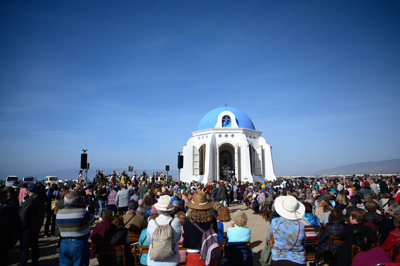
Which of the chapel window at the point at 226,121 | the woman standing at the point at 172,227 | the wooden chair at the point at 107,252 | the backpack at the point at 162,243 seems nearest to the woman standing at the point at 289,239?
the woman standing at the point at 172,227

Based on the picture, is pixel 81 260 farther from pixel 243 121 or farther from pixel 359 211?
pixel 243 121

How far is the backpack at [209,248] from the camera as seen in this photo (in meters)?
3.32

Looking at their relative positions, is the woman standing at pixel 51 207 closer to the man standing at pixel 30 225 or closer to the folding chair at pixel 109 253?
the man standing at pixel 30 225

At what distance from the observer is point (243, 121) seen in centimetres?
3009

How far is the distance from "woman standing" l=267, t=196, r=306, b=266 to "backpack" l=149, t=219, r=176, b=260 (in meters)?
1.59

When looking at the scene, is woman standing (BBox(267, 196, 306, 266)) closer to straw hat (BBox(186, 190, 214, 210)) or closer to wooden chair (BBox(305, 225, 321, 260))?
straw hat (BBox(186, 190, 214, 210))

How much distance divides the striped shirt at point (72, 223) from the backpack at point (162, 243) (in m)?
1.44

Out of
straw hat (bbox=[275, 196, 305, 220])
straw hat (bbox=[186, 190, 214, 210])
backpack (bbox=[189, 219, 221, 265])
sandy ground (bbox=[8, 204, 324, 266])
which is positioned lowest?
sandy ground (bbox=[8, 204, 324, 266])

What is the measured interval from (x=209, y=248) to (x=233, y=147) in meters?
25.2

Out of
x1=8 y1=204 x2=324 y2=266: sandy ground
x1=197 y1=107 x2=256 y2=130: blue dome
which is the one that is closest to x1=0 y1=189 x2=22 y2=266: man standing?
x1=8 y1=204 x2=324 y2=266: sandy ground

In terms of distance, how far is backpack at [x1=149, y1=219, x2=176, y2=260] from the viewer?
326cm

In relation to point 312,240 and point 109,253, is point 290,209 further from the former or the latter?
point 109,253

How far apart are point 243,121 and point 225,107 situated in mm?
3109

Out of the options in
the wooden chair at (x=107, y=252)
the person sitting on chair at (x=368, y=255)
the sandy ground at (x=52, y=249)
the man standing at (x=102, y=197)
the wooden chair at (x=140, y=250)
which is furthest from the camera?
the man standing at (x=102, y=197)
